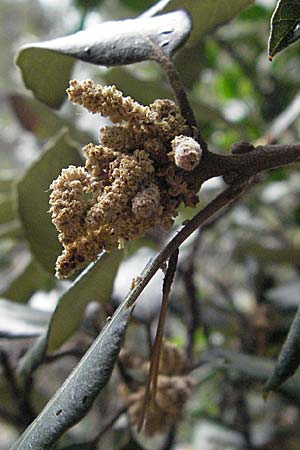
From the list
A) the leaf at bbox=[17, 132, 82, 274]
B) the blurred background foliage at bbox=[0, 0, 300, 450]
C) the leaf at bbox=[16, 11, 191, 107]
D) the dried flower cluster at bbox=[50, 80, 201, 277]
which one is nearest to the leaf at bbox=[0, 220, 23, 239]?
the blurred background foliage at bbox=[0, 0, 300, 450]

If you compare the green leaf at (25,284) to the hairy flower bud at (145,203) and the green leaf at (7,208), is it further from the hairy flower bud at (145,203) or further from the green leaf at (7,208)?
the hairy flower bud at (145,203)

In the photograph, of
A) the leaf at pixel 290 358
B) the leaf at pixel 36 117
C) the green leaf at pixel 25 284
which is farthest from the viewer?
the leaf at pixel 36 117

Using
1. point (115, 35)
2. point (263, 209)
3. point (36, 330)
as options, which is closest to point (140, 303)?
point (36, 330)

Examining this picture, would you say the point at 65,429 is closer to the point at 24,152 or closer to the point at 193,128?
the point at 193,128

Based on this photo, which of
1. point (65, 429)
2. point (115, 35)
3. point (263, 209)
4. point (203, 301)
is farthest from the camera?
point (263, 209)

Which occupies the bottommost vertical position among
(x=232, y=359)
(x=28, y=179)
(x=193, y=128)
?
(x=232, y=359)

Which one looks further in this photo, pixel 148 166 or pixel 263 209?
pixel 263 209

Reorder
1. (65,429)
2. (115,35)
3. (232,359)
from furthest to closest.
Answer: (232,359), (115,35), (65,429)

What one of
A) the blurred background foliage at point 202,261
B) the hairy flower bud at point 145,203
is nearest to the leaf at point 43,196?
the blurred background foliage at point 202,261
